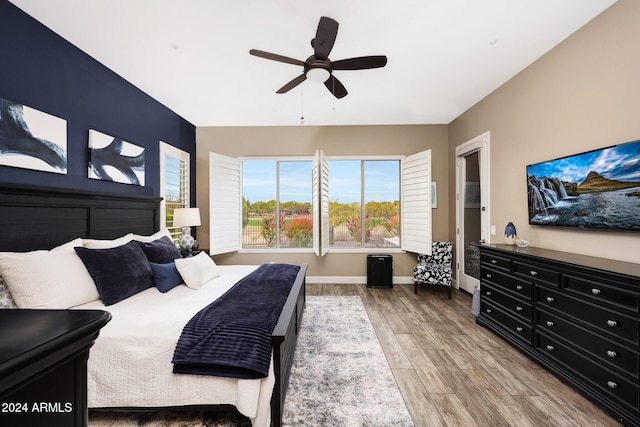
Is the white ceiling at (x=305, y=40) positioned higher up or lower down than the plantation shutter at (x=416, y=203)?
higher up

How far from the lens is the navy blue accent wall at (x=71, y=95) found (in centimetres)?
213

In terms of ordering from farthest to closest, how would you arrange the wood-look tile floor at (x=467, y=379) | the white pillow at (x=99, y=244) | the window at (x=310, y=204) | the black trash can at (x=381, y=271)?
the window at (x=310, y=204), the black trash can at (x=381, y=271), the white pillow at (x=99, y=244), the wood-look tile floor at (x=467, y=379)

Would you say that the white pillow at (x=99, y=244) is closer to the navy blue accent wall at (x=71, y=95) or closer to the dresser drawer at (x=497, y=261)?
the navy blue accent wall at (x=71, y=95)

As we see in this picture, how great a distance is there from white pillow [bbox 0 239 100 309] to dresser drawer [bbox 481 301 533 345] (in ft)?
12.0

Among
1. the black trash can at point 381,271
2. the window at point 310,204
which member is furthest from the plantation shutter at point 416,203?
the black trash can at point 381,271

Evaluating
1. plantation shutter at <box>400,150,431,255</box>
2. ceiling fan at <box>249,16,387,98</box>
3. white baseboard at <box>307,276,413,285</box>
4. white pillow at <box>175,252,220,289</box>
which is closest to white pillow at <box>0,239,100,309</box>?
white pillow at <box>175,252,220,289</box>

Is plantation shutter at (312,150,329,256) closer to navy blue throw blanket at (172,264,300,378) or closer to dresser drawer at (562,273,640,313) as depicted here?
navy blue throw blanket at (172,264,300,378)

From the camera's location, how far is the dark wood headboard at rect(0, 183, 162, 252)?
2055 mm

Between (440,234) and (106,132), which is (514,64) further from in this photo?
(106,132)

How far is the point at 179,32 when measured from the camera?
2484 mm

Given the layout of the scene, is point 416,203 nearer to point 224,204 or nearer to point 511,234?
point 511,234

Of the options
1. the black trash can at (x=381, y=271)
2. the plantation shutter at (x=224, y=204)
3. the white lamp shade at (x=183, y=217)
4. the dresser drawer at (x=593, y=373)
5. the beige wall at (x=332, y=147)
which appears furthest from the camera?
the beige wall at (x=332, y=147)

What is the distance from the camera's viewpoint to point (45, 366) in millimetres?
591

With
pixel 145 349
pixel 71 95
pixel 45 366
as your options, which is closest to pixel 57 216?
pixel 71 95
